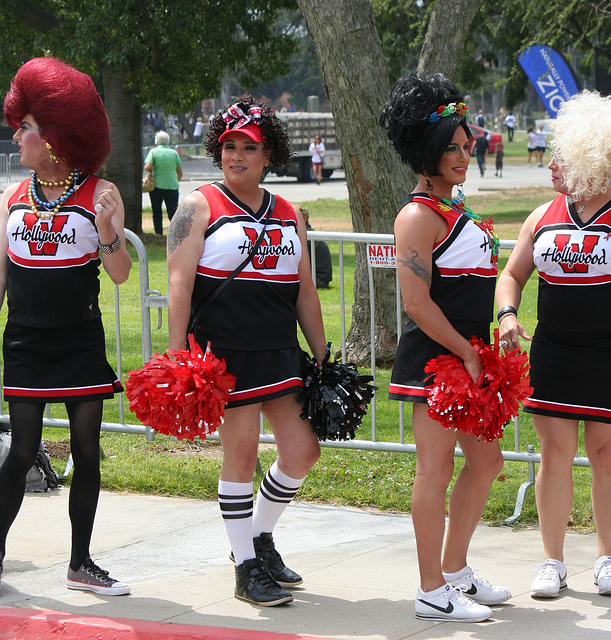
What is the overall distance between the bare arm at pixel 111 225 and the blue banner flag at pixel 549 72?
16428 millimetres

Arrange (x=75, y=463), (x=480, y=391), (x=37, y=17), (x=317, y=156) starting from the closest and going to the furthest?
(x=480, y=391), (x=75, y=463), (x=37, y=17), (x=317, y=156)

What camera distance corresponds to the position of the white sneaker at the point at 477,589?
394 centimetres

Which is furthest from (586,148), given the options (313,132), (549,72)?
(313,132)

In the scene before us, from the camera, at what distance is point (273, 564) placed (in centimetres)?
422

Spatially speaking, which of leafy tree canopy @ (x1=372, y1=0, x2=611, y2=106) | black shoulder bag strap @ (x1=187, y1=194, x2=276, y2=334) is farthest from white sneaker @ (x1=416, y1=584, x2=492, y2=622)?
leafy tree canopy @ (x1=372, y1=0, x2=611, y2=106)

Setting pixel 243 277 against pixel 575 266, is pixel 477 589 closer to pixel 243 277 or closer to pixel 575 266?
pixel 575 266

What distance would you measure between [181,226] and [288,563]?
169cm

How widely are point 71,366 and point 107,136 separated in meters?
0.96

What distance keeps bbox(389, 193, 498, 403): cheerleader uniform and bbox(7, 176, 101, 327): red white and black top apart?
51.2 inches

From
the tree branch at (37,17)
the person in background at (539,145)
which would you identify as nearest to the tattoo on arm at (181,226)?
the tree branch at (37,17)

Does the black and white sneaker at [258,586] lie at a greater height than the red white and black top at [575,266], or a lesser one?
lesser

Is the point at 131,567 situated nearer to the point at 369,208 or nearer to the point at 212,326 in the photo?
the point at 212,326

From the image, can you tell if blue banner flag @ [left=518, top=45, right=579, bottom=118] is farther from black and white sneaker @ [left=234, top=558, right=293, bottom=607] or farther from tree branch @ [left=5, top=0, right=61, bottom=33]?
black and white sneaker @ [left=234, top=558, right=293, bottom=607]

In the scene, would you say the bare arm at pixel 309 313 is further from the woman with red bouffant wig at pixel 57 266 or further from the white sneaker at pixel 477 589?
the white sneaker at pixel 477 589
